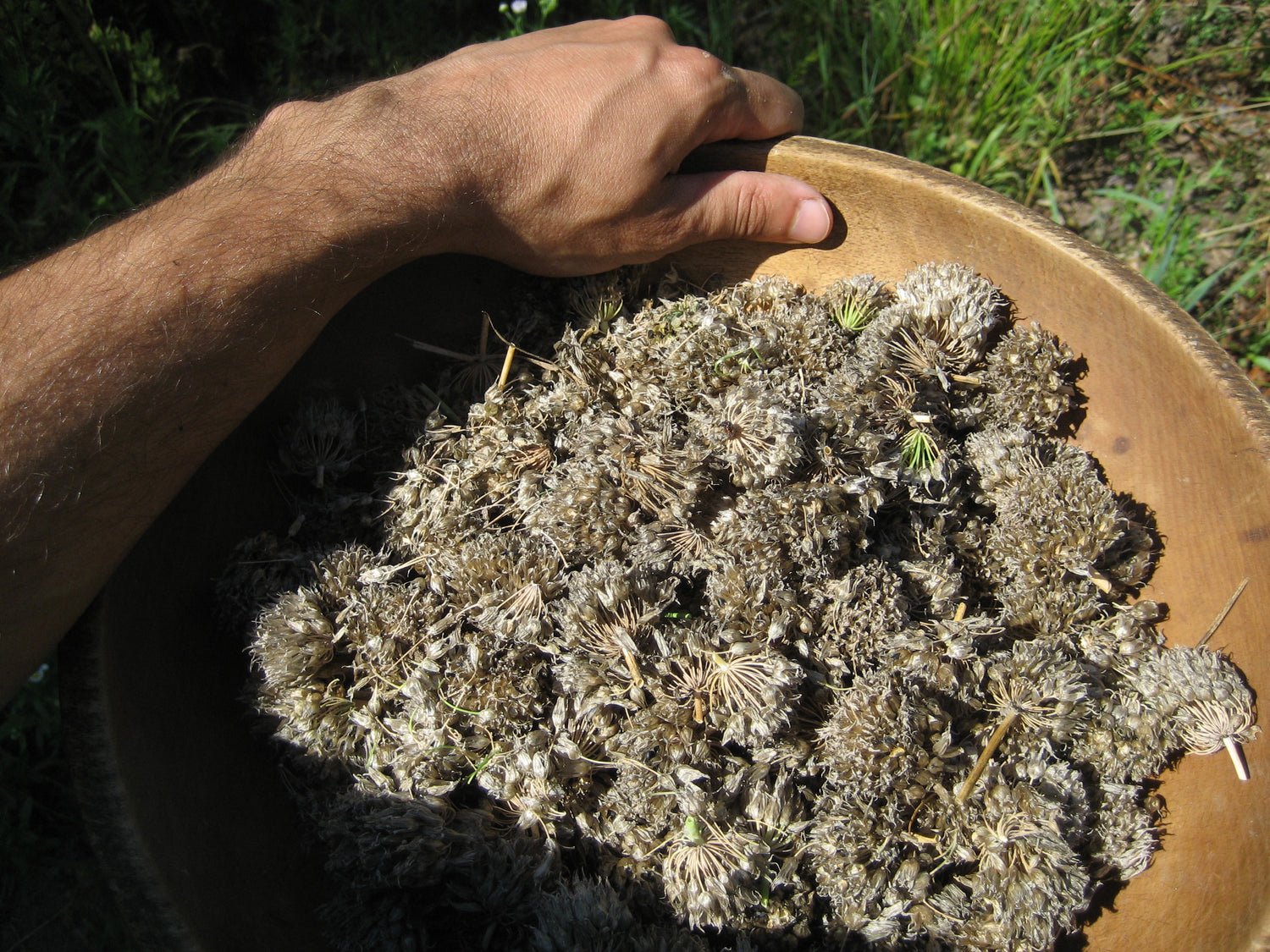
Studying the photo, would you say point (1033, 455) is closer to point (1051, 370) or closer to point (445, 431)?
point (1051, 370)

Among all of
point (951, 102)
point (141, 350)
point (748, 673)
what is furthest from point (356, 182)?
point (951, 102)

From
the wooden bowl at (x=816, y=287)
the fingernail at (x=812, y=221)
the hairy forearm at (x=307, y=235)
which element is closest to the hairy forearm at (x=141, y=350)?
the hairy forearm at (x=307, y=235)

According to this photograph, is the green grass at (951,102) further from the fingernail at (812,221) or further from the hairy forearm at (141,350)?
the hairy forearm at (141,350)

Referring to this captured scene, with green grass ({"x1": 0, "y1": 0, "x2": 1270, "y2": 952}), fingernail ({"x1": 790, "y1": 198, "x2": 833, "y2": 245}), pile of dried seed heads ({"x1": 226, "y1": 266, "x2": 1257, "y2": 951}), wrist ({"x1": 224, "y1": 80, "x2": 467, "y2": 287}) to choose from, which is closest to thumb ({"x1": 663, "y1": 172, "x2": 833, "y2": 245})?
fingernail ({"x1": 790, "y1": 198, "x2": 833, "y2": 245})

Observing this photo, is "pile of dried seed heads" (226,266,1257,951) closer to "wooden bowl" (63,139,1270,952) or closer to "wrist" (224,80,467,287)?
"wooden bowl" (63,139,1270,952)

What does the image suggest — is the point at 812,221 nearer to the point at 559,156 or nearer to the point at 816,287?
the point at 816,287

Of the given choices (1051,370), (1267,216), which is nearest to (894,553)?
(1051,370)
